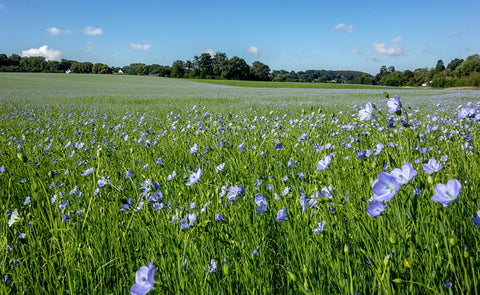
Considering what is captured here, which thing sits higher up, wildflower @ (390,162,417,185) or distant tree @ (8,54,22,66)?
distant tree @ (8,54,22,66)

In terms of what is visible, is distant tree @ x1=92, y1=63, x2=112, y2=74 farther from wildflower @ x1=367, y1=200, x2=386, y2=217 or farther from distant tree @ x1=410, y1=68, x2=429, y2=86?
wildflower @ x1=367, y1=200, x2=386, y2=217

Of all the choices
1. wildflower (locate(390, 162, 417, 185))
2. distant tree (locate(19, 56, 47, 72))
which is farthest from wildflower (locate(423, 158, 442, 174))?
distant tree (locate(19, 56, 47, 72))

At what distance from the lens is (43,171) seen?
9.36ft

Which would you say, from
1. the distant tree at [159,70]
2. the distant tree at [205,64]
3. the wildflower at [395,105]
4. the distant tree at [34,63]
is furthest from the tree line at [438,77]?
the distant tree at [34,63]

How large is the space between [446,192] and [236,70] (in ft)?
267

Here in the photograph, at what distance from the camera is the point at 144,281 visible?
84 cm

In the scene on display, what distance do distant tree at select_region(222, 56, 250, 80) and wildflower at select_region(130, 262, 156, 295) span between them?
257 ft

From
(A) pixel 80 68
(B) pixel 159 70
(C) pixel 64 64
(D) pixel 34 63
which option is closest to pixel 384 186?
(A) pixel 80 68

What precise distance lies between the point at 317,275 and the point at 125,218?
44.6 inches

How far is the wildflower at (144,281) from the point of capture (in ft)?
2.61

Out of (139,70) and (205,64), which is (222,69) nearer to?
(205,64)

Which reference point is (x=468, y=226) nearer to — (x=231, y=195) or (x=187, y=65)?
(x=231, y=195)

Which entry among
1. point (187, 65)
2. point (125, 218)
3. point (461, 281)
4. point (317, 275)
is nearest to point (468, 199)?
point (461, 281)

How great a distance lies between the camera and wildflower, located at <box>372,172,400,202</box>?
33.3 inches
